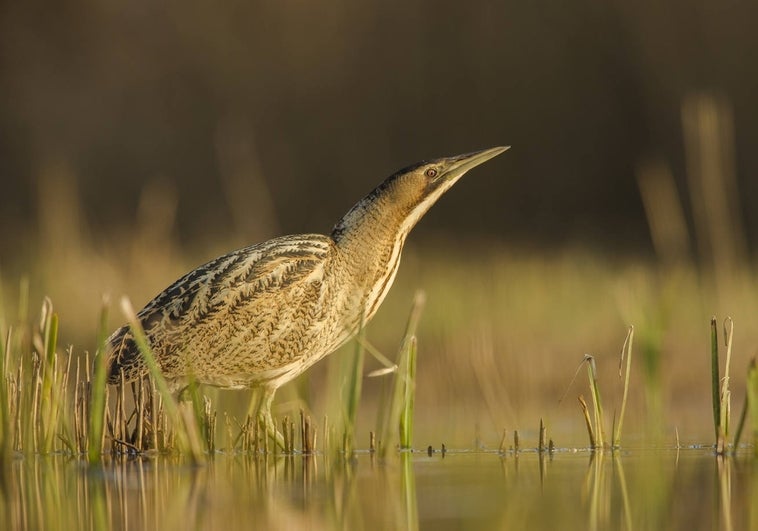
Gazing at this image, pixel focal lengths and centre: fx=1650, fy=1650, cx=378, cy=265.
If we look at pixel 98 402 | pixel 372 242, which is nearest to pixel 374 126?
pixel 372 242

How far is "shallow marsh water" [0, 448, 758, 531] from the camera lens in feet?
12.4

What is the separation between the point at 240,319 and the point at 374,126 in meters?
7.68

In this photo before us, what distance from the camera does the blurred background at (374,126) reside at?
1057 cm

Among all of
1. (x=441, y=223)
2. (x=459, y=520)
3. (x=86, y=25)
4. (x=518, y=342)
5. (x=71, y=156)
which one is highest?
(x=86, y=25)

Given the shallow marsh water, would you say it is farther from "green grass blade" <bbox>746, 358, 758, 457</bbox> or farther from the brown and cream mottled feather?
the brown and cream mottled feather

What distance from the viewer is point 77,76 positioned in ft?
44.8

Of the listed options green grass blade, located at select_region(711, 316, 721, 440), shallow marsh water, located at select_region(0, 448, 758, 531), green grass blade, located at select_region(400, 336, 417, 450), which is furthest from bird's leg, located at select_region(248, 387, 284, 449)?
green grass blade, located at select_region(711, 316, 721, 440)

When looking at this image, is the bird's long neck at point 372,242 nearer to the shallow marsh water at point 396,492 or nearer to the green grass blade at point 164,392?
the shallow marsh water at point 396,492

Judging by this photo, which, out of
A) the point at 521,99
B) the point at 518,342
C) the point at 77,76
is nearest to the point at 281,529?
the point at 518,342

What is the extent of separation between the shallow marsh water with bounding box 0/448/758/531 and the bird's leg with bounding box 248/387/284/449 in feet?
0.54

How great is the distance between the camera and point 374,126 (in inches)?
513

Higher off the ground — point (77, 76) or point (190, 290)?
point (77, 76)

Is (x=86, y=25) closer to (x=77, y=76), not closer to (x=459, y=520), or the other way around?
(x=77, y=76)

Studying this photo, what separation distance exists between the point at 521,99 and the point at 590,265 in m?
3.21
